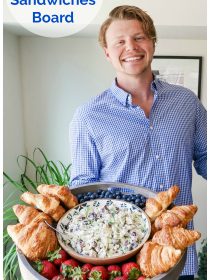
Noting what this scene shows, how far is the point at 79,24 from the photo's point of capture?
1136 millimetres

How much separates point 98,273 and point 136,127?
1.32 feet

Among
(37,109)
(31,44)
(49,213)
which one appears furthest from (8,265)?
(31,44)

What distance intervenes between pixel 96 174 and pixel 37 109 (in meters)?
0.84

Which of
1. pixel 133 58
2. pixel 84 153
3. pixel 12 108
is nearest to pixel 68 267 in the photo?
pixel 84 153

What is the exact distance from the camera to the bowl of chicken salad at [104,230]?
1.61 ft

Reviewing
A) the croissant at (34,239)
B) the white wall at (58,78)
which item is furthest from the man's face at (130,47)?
the white wall at (58,78)

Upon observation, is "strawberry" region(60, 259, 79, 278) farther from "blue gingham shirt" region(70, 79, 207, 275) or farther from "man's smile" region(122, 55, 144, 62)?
"man's smile" region(122, 55, 144, 62)

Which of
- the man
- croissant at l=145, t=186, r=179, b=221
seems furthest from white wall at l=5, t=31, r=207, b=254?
croissant at l=145, t=186, r=179, b=221

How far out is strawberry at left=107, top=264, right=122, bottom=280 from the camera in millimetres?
455

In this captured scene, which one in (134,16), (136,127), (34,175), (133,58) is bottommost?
(34,175)

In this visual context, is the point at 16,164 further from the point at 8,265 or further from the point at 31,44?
the point at 31,44

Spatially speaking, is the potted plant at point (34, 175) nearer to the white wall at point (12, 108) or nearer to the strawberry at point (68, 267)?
the white wall at point (12, 108)

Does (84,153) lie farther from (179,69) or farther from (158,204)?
(179,69)

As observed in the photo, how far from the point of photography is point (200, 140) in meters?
0.81
